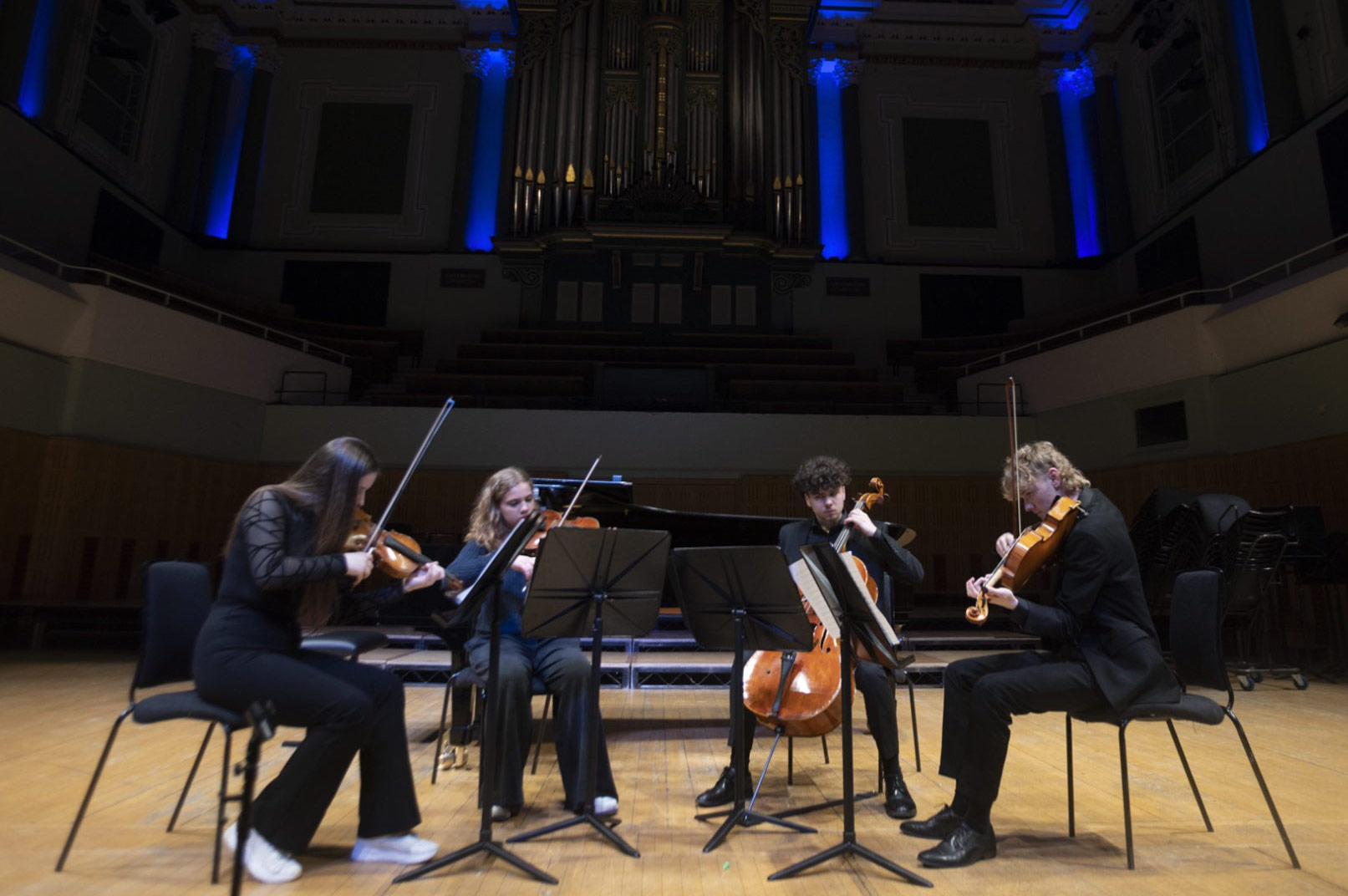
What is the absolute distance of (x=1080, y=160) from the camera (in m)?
12.6

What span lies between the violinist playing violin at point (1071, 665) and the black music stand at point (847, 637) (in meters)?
0.21

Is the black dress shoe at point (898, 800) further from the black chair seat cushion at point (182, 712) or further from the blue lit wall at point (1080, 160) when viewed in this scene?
the blue lit wall at point (1080, 160)

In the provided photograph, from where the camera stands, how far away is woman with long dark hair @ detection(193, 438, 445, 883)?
2127 millimetres

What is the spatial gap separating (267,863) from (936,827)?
1.97 m

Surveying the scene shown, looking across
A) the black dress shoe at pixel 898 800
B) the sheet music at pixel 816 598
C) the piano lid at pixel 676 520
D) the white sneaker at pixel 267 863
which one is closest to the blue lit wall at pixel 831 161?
the piano lid at pixel 676 520

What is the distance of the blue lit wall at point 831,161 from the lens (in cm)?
1274

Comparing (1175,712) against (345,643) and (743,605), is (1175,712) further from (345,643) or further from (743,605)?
(345,643)

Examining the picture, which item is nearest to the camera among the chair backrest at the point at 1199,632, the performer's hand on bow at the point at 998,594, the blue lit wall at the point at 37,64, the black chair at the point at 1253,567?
the performer's hand on bow at the point at 998,594

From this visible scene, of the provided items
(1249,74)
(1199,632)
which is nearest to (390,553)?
(1199,632)

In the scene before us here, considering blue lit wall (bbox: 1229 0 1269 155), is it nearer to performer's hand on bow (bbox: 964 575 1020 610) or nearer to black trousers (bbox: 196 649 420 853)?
performer's hand on bow (bbox: 964 575 1020 610)

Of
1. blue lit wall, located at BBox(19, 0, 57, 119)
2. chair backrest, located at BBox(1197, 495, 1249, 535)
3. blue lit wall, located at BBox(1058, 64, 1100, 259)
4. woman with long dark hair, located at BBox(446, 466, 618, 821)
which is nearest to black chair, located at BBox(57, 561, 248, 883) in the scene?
woman with long dark hair, located at BBox(446, 466, 618, 821)

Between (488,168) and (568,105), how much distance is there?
1664 millimetres

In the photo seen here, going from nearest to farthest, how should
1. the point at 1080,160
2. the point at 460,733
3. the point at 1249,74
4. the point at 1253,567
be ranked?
the point at 460,733
the point at 1253,567
the point at 1249,74
the point at 1080,160

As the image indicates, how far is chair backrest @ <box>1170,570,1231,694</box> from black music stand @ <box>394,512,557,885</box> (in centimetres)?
200
